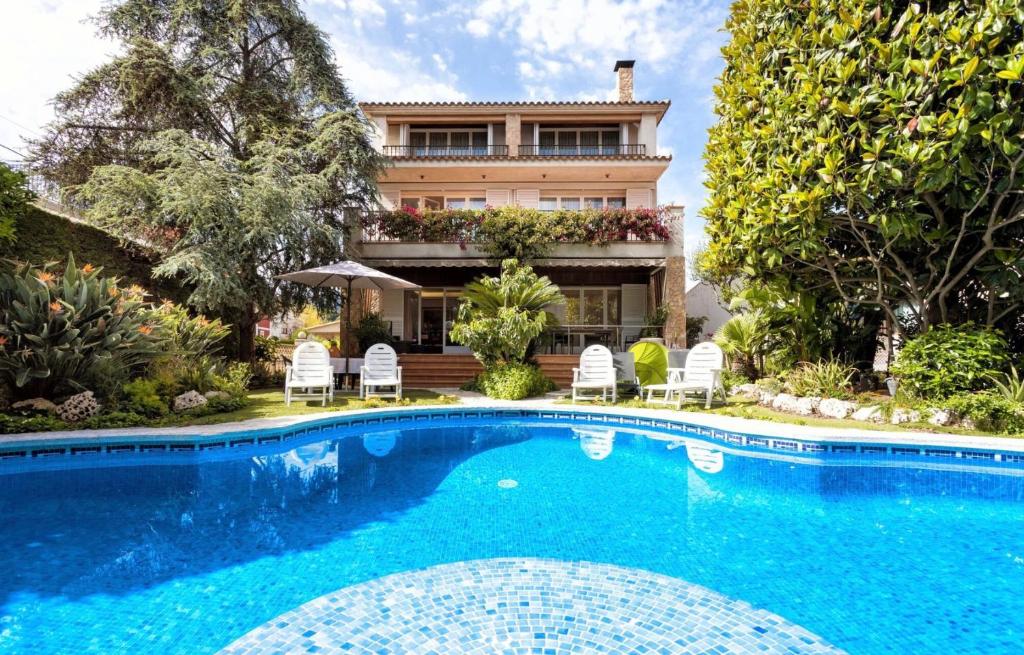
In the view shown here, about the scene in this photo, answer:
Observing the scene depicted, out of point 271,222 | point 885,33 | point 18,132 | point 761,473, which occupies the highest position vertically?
point 18,132

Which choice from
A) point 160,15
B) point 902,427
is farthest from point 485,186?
point 902,427

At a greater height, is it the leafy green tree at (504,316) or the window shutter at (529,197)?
the window shutter at (529,197)

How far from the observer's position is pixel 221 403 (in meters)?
8.45

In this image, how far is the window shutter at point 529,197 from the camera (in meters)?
18.6

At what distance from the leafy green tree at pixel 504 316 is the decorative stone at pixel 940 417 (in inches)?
280

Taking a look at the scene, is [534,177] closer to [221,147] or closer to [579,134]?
[579,134]

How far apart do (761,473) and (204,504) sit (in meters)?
6.24

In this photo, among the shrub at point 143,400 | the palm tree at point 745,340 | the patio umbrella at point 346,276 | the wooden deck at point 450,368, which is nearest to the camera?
the shrub at point 143,400

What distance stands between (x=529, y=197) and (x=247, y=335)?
11107 millimetres

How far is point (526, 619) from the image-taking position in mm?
2619

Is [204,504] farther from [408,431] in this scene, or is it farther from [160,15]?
[160,15]

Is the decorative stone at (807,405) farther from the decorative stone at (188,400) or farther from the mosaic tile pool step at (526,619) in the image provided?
the decorative stone at (188,400)

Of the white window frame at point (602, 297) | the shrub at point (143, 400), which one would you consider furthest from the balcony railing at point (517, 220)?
the shrub at point (143, 400)

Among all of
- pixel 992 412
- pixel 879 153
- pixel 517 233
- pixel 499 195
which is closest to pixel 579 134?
pixel 499 195
